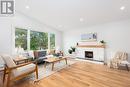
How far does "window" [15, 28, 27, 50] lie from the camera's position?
488cm

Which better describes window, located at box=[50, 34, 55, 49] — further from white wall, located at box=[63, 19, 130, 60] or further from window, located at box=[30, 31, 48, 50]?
white wall, located at box=[63, 19, 130, 60]

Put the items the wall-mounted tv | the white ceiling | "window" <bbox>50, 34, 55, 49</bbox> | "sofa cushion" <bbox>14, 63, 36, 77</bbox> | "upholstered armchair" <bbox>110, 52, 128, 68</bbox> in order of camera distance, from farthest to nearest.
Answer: "window" <bbox>50, 34, 55, 49</bbox> → the wall-mounted tv → "upholstered armchair" <bbox>110, 52, 128, 68</bbox> → the white ceiling → "sofa cushion" <bbox>14, 63, 36, 77</bbox>

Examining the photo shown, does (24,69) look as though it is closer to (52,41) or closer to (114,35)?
(52,41)

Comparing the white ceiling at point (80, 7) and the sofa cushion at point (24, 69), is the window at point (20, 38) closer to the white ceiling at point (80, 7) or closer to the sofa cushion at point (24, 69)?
the white ceiling at point (80, 7)

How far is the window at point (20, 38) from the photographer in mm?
4881

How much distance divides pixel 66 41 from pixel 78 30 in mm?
1517

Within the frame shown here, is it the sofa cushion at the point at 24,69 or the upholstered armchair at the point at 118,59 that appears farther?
the upholstered armchair at the point at 118,59

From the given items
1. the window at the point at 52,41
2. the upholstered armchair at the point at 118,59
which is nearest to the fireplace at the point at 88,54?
the upholstered armchair at the point at 118,59

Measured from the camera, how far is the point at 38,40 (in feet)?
19.9

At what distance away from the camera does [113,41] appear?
4.93 m

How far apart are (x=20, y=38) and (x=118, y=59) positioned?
5.38m

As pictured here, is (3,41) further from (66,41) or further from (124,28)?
(124,28)

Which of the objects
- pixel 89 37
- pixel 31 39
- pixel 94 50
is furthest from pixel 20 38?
pixel 94 50

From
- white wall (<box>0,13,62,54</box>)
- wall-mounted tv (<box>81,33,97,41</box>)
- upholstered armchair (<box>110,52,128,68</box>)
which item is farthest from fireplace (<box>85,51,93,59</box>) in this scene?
white wall (<box>0,13,62,54</box>)
